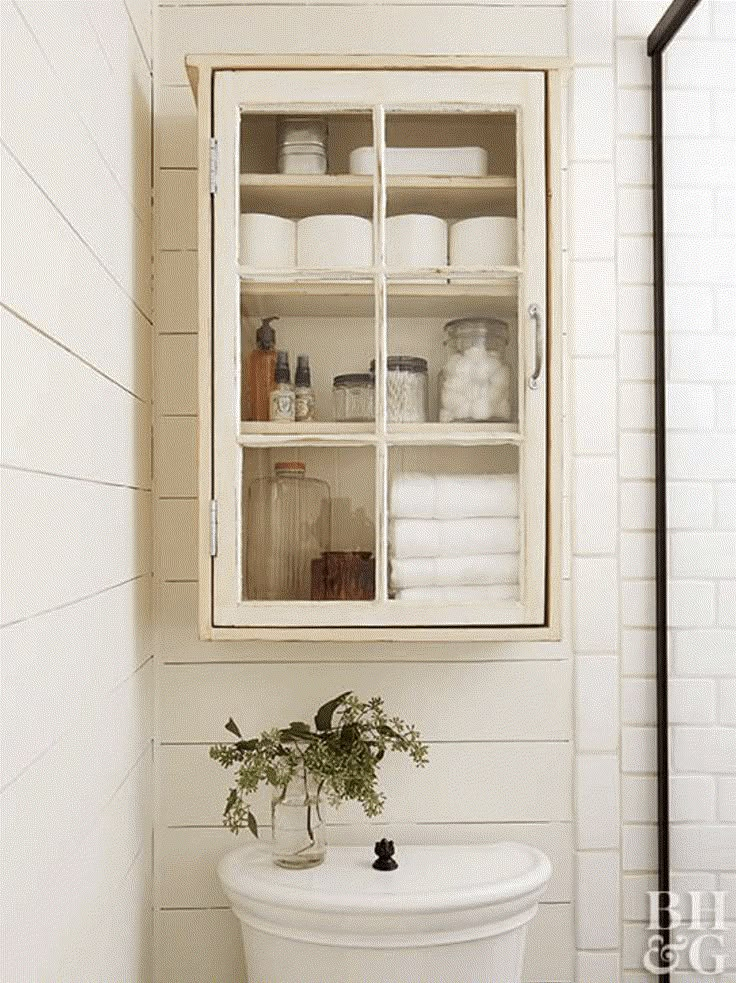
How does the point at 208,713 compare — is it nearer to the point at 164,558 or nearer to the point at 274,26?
the point at 164,558

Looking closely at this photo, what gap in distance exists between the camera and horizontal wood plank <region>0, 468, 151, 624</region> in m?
1.01

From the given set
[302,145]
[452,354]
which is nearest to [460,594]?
[452,354]

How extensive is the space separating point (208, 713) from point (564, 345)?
2.61 ft

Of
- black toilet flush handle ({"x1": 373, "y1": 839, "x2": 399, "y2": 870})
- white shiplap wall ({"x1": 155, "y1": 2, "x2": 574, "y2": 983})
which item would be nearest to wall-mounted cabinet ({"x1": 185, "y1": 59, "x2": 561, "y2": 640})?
white shiplap wall ({"x1": 155, "y1": 2, "x2": 574, "y2": 983})

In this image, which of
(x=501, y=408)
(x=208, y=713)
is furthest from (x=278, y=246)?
(x=208, y=713)

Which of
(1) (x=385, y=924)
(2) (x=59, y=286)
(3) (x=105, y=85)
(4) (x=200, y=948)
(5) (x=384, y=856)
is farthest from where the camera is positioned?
(4) (x=200, y=948)

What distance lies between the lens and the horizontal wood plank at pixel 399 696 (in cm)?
187

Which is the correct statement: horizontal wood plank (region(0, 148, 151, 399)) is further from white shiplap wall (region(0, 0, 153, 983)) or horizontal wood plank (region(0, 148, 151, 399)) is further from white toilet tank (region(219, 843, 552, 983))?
white toilet tank (region(219, 843, 552, 983))

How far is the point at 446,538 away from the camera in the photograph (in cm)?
169

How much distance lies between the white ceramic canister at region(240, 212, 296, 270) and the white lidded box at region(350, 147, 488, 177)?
14 centimetres

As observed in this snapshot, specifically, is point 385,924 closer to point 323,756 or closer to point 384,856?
point 384,856

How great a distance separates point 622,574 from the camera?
1896 millimetres

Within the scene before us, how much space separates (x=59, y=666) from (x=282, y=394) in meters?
0.63

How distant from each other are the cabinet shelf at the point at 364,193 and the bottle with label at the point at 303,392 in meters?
0.21
